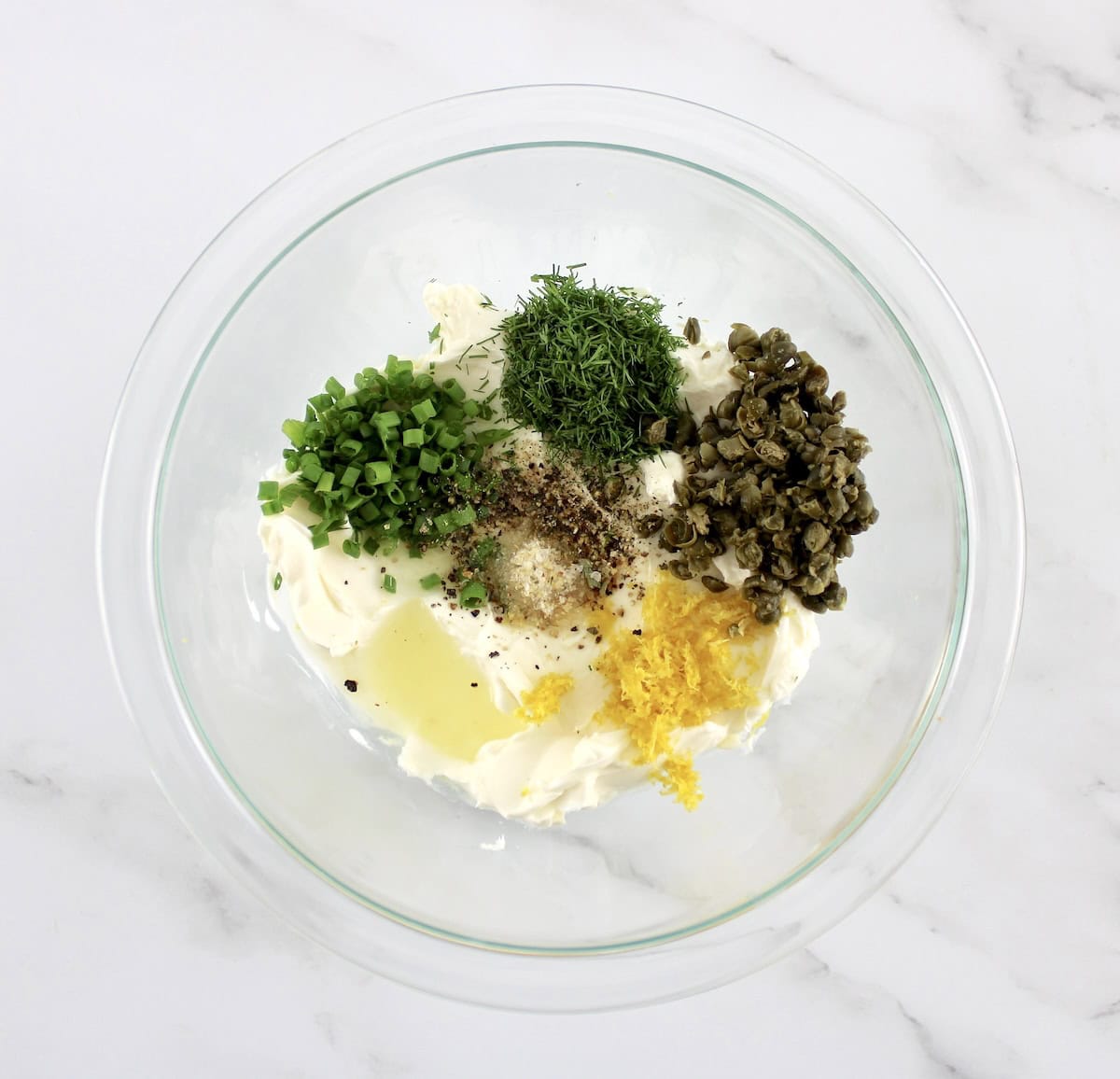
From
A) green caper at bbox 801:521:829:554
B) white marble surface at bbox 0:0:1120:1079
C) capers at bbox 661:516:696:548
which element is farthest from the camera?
white marble surface at bbox 0:0:1120:1079

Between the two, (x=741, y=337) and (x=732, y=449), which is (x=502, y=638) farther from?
(x=741, y=337)

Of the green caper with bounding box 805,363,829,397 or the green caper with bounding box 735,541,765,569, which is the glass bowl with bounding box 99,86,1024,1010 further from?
the green caper with bounding box 735,541,765,569

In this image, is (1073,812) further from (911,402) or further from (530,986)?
(530,986)

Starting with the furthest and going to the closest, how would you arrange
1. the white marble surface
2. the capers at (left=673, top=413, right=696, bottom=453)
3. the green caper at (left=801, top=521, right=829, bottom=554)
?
the white marble surface, the capers at (left=673, top=413, right=696, bottom=453), the green caper at (left=801, top=521, right=829, bottom=554)

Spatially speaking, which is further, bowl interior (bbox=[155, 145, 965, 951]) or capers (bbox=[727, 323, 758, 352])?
bowl interior (bbox=[155, 145, 965, 951])

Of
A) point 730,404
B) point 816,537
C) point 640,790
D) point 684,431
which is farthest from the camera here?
point 640,790

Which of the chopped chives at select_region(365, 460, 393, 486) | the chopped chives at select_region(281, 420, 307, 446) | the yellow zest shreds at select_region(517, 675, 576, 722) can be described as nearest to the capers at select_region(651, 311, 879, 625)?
the yellow zest shreds at select_region(517, 675, 576, 722)

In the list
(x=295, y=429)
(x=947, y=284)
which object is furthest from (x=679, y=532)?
(x=947, y=284)
